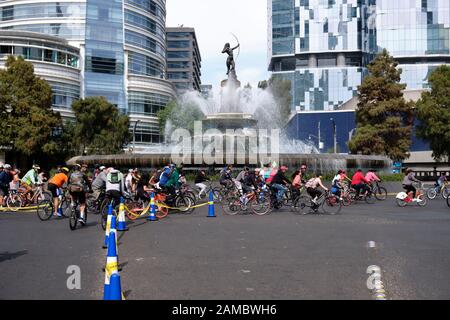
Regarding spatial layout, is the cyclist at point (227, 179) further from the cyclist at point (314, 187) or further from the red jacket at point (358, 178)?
the red jacket at point (358, 178)

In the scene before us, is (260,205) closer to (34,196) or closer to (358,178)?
(358,178)

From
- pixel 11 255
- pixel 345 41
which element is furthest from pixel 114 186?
pixel 345 41

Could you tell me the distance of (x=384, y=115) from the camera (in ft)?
156

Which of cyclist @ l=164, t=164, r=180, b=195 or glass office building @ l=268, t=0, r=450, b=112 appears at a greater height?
glass office building @ l=268, t=0, r=450, b=112

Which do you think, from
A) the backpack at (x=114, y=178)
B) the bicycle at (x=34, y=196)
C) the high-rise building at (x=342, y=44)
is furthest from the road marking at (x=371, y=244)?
the high-rise building at (x=342, y=44)

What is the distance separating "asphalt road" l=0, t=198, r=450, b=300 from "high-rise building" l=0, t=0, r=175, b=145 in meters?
58.1

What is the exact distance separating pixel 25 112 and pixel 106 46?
112 feet

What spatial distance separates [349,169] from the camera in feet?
108

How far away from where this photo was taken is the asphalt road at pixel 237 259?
6270 mm

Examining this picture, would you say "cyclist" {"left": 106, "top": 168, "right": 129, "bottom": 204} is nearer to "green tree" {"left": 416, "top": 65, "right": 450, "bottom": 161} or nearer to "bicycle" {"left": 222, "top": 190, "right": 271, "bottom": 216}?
"bicycle" {"left": 222, "top": 190, "right": 271, "bottom": 216}

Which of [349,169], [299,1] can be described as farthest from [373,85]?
[299,1]

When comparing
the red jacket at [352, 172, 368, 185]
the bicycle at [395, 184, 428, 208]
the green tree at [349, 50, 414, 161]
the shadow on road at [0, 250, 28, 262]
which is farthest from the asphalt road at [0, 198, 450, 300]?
the green tree at [349, 50, 414, 161]

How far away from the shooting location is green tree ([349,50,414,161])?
4612cm
